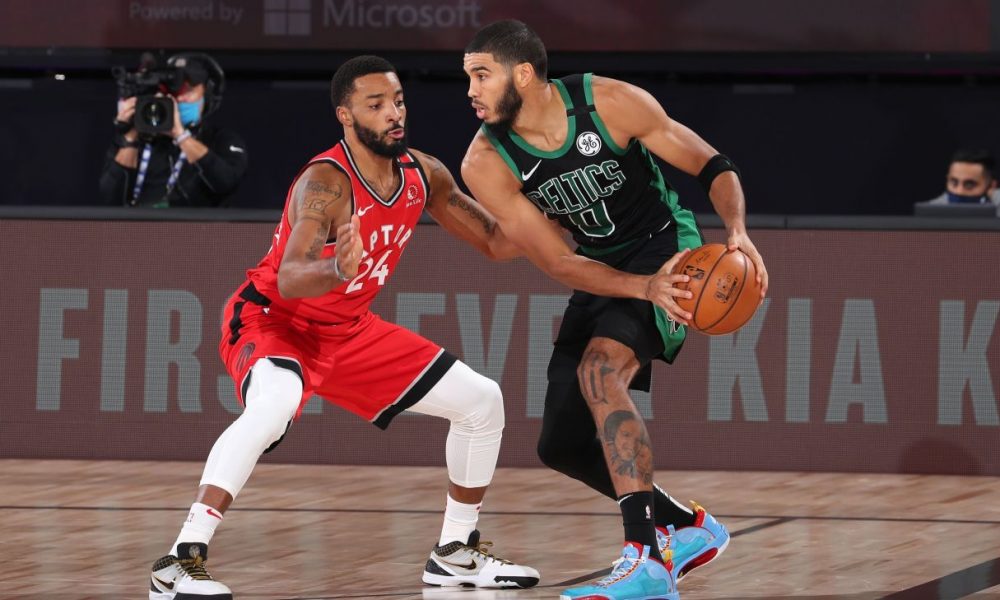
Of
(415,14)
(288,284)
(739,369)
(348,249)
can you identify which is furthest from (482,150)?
(415,14)

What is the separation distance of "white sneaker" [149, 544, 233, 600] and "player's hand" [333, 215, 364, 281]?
0.98 metres

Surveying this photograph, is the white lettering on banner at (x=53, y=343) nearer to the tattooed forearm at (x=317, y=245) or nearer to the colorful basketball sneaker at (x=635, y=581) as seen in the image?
the tattooed forearm at (x=317, y=245)

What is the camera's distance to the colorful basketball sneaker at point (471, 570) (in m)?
5.64

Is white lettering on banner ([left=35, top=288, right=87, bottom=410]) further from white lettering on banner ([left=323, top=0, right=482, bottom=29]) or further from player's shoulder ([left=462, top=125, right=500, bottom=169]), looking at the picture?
player's shoulder ([left=462, top=125, right=500, bottom=169])

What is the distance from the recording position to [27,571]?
5848 mm

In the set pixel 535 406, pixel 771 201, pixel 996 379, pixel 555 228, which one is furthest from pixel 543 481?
pixel 771 201

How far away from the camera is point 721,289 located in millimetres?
5141

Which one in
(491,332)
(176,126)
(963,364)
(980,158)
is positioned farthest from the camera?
(980,158)

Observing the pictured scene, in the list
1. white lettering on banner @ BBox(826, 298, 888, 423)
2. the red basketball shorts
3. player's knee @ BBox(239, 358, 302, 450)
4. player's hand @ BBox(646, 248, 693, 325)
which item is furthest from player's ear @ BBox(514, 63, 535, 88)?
white lettering on banner @ BBox(826, 298, 888, 423)

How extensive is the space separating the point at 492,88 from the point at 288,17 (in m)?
4.98

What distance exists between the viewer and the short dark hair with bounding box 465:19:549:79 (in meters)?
5.40

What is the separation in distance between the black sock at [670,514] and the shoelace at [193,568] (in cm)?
150

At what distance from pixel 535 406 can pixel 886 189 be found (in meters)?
3.55

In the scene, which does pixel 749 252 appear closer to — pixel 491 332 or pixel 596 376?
pixel 596 376
